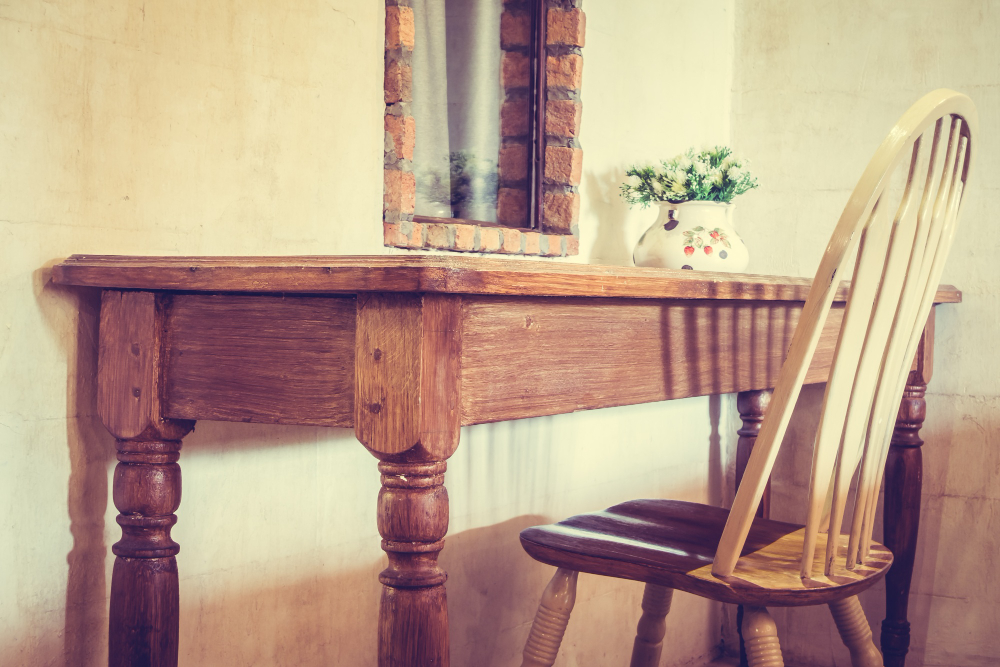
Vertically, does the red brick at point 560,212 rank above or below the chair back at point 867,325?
above

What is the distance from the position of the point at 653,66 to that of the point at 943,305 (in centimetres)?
98

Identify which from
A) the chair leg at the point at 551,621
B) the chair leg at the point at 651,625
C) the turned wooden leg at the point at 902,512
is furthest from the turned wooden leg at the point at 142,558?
the turned wooden leg at the point at 902,512

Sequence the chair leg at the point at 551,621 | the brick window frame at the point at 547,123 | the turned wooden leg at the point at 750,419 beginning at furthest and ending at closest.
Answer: the turned wooden leg at the point at 750,419 → the brick window frame at the point at 547,123 → the chair leg at the point at 551,621

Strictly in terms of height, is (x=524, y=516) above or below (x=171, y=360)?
below

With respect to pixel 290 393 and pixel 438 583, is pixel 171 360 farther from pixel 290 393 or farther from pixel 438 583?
pixel 438 583

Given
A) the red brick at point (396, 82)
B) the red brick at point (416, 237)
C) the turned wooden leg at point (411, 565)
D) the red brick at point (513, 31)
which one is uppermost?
the red brick at point (513, 31)

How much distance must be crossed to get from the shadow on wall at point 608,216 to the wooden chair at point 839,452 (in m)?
0.90

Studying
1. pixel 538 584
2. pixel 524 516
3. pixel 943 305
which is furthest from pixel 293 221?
pixel 943 305

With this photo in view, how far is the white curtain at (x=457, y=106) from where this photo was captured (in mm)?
Answer: 1940

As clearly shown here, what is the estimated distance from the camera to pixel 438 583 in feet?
3.48

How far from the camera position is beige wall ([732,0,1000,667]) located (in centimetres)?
246

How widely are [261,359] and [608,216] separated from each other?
4.33 feet

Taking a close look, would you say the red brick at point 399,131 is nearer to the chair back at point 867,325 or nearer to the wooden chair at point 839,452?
the wooden chair at point 839,452

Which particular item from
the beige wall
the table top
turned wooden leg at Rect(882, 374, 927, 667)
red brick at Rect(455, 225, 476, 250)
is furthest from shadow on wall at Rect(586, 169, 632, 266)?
the table top
